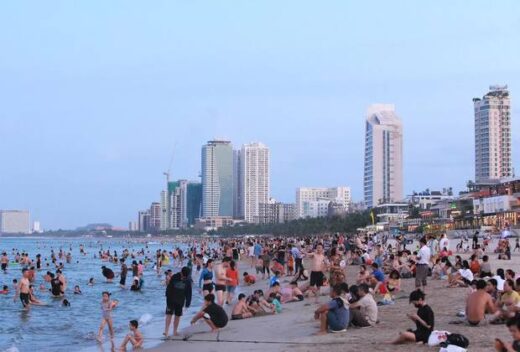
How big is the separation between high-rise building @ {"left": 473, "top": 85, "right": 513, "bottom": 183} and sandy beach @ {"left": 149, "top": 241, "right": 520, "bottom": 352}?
537 feet

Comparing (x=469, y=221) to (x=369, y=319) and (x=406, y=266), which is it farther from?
(x=369, y=319)

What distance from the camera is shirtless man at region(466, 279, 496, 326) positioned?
12195mm

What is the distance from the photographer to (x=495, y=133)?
17538 cm

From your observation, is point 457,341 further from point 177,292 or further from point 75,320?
point 75,320

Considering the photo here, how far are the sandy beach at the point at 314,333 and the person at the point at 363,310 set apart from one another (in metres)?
0.19

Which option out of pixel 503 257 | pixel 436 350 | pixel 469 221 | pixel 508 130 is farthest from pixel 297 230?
pixel 436 350

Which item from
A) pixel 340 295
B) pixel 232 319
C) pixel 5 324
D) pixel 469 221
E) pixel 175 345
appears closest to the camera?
pixel 340 295

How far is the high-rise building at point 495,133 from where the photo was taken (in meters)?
174

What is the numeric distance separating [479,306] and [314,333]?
2808 mm

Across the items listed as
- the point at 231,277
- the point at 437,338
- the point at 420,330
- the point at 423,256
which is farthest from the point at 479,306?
the point at 231,277

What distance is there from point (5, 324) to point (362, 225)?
12691 centimetres

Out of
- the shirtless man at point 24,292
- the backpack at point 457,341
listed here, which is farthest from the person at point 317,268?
the shirtless man at point 24,292

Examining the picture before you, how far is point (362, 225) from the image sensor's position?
144625mm

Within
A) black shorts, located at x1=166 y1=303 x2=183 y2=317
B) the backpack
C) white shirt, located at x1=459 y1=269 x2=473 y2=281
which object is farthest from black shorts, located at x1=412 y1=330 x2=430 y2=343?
white shirt, located at x1=459 y1=269 x2=473 y2=281
